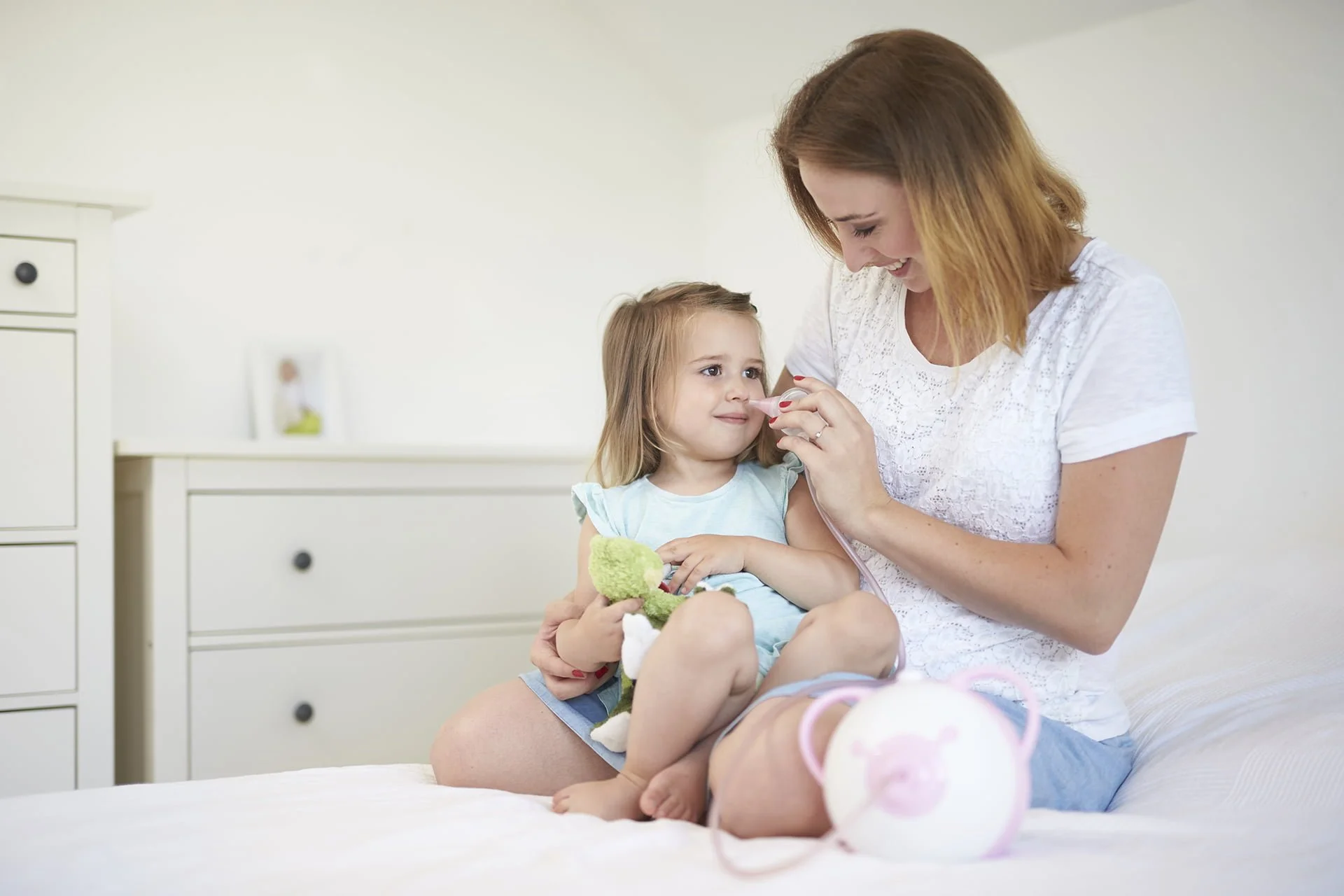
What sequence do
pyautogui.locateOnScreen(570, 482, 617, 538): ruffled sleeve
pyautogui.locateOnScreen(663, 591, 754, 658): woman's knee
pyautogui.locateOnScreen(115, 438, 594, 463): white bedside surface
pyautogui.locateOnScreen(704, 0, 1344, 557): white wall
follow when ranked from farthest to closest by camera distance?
pyautogui.locateOnScreen(115, 438, 594, 463): white bedside surface → pyautogui.locateOnScreen(704, 0, 1344, 557): white wall → pyautogui.locateOnScreen(570, 482, 617, 538): ruffled sleeve → pyautogui.locateOnScreen(663, 591, 754, 658): woman's knee

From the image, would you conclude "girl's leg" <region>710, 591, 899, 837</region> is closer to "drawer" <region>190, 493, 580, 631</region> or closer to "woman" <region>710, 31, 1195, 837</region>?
"woman" <region>710, 31, 1195, 837</region>

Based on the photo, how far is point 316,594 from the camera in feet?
6.57

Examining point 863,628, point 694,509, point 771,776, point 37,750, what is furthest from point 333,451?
point 771,776

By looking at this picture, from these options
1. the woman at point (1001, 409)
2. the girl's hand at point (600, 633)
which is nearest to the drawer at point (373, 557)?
the girl's hand at point (600, 633)

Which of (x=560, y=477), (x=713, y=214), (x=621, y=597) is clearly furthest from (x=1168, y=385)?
(x=713, y=214)

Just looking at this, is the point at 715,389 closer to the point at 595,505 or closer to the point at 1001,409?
the point at 595,505

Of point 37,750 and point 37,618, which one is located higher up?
point 37,618

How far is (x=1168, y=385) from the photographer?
106 cm

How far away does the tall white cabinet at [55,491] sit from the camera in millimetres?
1763

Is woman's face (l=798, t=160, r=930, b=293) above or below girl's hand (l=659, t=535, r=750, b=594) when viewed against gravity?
above

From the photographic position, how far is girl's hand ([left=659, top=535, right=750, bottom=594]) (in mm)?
1169

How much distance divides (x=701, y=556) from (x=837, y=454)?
17 cm

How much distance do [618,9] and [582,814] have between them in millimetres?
2152

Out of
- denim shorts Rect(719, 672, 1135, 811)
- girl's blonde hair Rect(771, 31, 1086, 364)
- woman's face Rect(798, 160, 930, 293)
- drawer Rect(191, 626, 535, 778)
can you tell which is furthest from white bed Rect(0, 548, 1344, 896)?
drawer Rect(191, 626, 535, 778)
